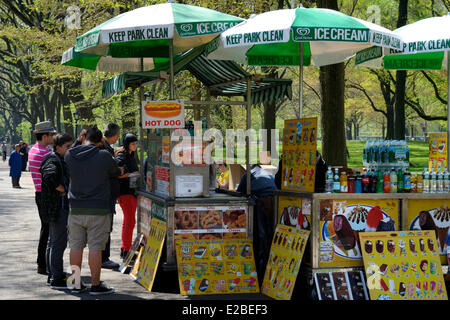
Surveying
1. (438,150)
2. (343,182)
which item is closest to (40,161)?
(343,182)

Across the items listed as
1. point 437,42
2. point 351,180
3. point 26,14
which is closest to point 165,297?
point 351,180

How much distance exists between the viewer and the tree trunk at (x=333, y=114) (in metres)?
12.3

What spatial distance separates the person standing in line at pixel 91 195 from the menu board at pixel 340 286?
97.6 inches

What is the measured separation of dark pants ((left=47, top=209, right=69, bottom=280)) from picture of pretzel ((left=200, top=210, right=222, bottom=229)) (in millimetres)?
1708

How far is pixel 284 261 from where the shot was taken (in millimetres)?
7023

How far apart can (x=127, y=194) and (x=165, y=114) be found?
2148mm

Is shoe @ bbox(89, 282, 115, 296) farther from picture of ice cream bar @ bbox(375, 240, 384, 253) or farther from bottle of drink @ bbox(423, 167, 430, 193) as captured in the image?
bottle of drink @ bbox(423, 167, 430, 193)

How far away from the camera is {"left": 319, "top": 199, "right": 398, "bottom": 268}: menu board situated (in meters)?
6.73

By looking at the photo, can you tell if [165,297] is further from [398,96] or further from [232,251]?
[398,96]

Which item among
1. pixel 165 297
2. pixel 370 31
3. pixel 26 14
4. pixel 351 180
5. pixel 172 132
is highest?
pixel 26 14

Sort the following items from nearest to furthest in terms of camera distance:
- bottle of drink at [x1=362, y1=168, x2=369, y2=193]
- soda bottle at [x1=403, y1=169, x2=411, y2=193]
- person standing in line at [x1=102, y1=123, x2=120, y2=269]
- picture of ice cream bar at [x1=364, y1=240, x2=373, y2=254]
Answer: picture of ice cream bar at [x1=364, y1=240, x2=373, y2=254]
bottle of drink at [x1=362, y1=168, x2=369, y2=193]
soda bottle at [x1=403, y1=169, x2=411, y2=193]
person standing in line at [x1=102, y1=123, x2=120, y2=269]

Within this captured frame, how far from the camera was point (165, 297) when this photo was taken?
23.8 ft

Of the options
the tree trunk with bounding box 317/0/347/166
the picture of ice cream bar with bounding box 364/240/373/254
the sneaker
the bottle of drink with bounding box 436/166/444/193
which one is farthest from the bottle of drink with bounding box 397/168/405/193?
the tree trunk with bounding box 317/0/347/166

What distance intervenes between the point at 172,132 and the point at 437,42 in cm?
341
